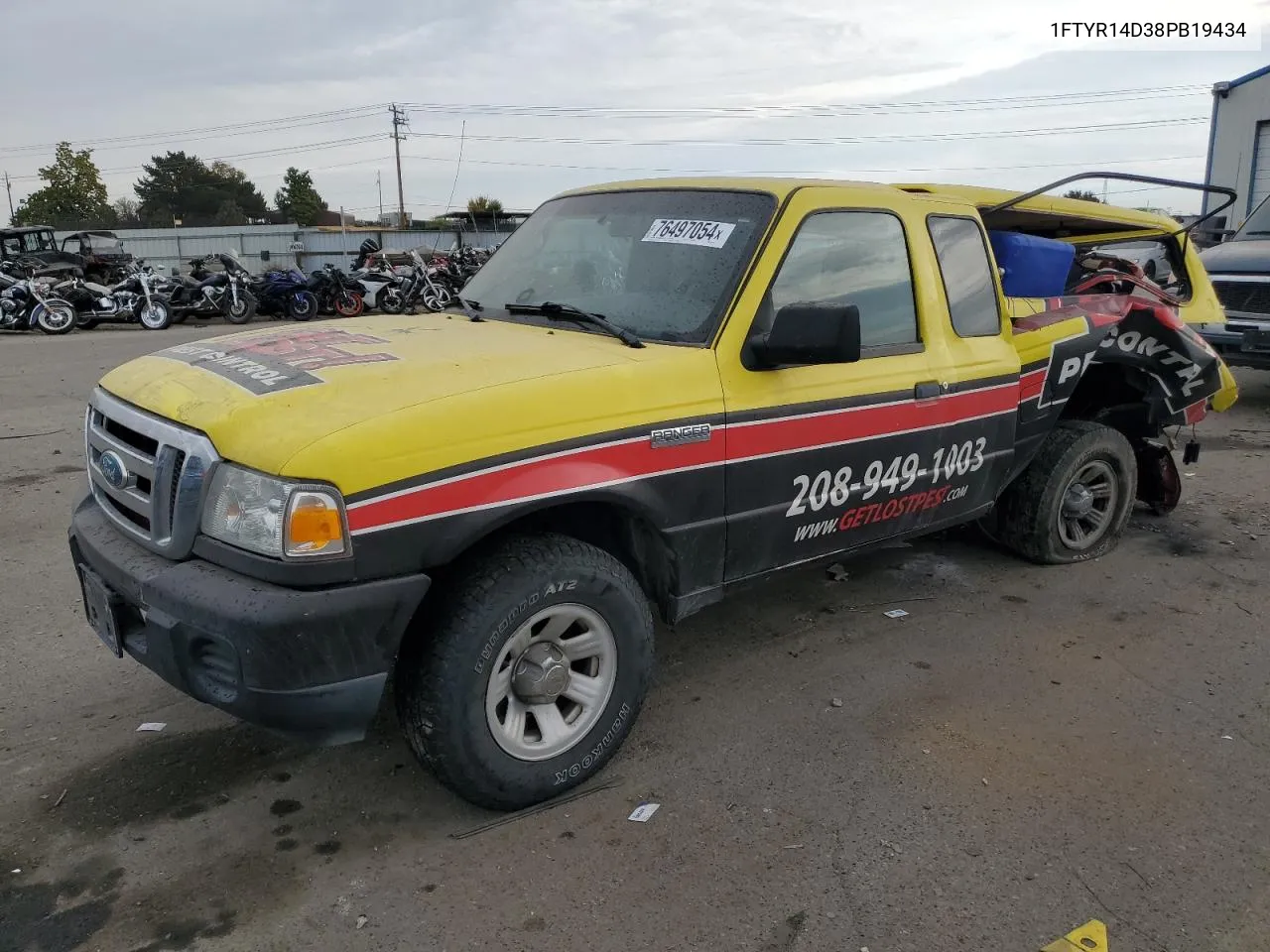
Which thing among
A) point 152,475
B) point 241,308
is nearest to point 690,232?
point 152,475

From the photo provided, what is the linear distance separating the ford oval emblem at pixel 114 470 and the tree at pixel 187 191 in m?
85.9

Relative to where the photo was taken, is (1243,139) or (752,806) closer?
(752,806)

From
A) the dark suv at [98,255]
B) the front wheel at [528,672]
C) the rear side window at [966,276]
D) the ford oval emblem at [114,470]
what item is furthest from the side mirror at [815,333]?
the dark suv at [98,255]

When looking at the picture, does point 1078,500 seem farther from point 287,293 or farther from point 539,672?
point 287,293

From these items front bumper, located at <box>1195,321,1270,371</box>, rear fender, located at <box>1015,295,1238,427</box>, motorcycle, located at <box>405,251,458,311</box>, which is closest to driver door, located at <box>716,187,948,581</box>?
rear fender, located at <box>1015,295,1238,427</box>

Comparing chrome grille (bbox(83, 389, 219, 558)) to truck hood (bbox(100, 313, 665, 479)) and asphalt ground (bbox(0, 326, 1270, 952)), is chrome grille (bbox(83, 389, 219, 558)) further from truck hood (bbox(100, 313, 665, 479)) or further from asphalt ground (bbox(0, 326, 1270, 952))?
asphalt ground (bbox(0, 326, 1270, 952))

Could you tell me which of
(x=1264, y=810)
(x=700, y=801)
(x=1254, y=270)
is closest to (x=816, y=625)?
(x=700, y=801)

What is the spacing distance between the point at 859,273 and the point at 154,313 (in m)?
18.1

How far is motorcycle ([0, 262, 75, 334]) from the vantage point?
17.6 m

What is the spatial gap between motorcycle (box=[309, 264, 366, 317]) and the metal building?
18277mm

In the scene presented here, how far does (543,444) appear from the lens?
282 centimetres

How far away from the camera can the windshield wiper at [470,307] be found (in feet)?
12.9

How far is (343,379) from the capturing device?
110 inches

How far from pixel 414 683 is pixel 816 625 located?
89.0 inches
